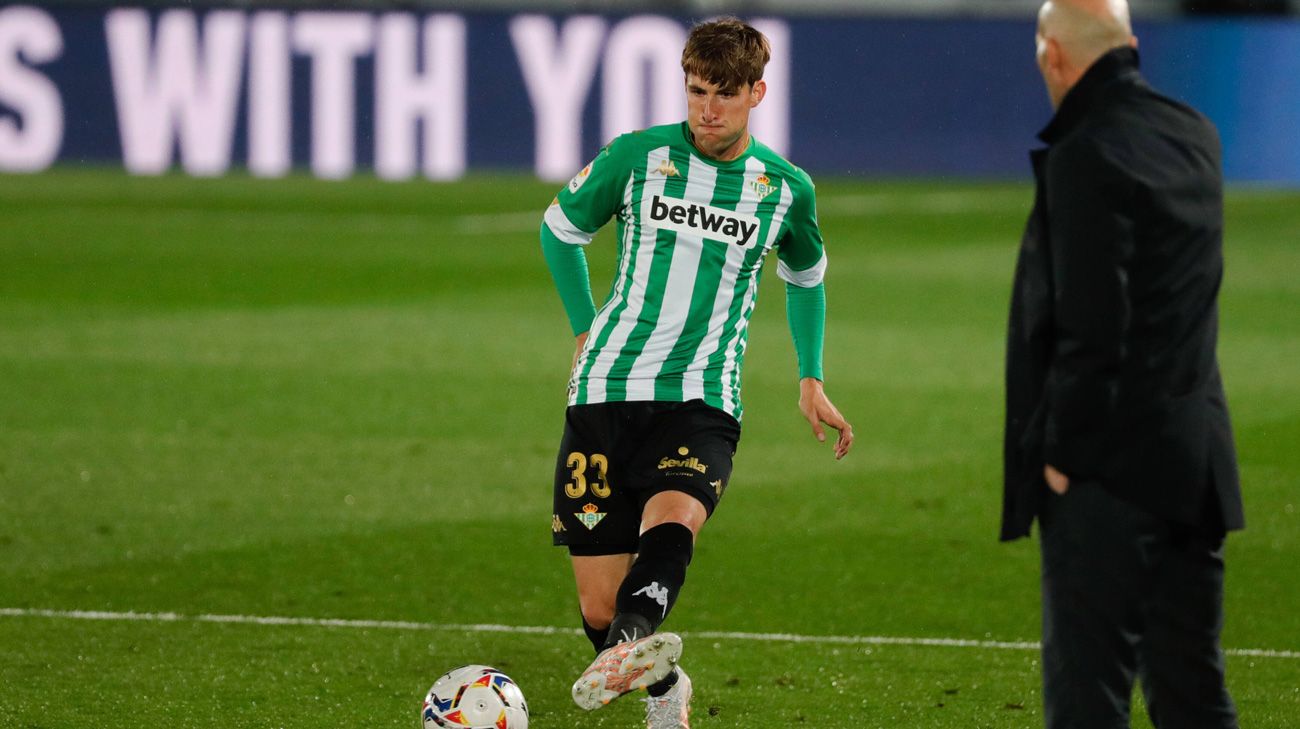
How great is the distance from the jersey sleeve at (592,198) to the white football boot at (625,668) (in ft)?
4.07

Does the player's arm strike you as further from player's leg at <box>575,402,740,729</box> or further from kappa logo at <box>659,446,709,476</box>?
kappa logo at <box>659,446,709,476</box>

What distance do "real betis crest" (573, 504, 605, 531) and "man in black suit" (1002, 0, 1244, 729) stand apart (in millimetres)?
1298

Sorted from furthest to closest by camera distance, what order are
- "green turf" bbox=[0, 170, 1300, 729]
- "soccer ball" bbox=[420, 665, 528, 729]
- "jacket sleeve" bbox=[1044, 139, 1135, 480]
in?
1. "green turf" bbox=[0, 170, 1300, 729]
2. "soccer ball" bbox=[420, 665, 528, 729]
3. "jacket sleeve" bbox=[1044, 139, 1135, 480]

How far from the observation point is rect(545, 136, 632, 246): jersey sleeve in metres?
4.75

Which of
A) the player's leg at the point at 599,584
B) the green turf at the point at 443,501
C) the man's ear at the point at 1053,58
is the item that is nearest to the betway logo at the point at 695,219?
the player's leg at the point at 599,584

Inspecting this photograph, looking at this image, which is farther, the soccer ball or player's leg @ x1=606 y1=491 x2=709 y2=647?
the soccer ball

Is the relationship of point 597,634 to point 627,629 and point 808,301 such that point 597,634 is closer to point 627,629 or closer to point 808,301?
point 627,629

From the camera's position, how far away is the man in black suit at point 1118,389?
3236 mm

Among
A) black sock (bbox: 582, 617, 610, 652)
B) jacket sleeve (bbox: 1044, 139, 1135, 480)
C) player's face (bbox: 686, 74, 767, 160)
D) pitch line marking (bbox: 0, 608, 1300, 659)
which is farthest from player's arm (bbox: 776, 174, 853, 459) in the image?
jacket sleeve (bbox: 1044, 139, 1135, 480)

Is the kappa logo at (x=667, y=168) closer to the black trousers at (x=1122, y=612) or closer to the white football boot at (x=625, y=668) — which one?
the white football boot at (x=625, y=668)

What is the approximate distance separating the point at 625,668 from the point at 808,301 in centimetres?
137

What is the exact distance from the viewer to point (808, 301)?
4930 millimetres

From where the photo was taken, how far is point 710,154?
15.4 ft

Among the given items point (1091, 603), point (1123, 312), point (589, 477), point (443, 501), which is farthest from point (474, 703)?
point (443, 501)
